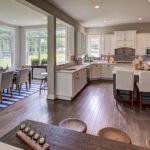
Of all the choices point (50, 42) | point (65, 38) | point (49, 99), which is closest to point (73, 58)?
point (65, 38)

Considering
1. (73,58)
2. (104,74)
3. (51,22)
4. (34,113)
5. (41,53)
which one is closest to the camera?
(34,113)

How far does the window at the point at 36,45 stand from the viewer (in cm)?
758

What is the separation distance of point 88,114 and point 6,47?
6151 mm

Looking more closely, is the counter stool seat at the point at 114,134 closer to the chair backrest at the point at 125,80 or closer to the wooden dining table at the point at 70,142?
the wooden dining table at the point at 70,142

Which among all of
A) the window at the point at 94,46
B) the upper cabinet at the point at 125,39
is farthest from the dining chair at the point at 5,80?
the upper cabinet at the point at 125,39

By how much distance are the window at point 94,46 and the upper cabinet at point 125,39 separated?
44.6 inches

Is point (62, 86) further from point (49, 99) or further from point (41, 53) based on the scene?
point (41, 53)

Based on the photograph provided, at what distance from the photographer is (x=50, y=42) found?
4.12 meters

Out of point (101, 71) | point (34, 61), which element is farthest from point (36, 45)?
point (101, 71)

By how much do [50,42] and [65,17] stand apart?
1369 mm

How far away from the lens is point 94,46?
25.6 feet

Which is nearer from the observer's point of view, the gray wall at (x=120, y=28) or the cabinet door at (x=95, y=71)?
the gray wall at (x=120, y=28)

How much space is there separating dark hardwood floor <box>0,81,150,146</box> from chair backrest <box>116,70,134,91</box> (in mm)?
572

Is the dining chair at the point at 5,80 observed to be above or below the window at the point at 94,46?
below
